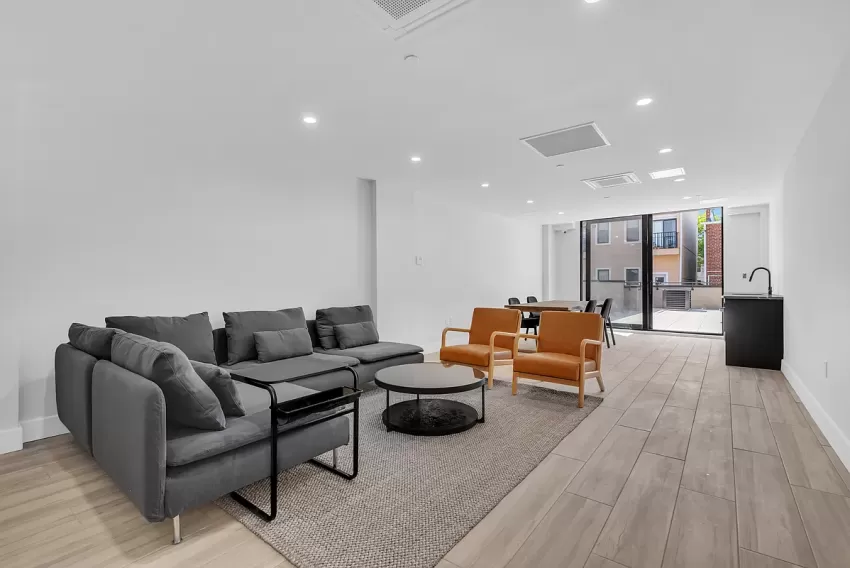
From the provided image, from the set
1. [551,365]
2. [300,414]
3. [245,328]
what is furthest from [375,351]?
[300,414]

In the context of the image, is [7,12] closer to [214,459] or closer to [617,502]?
[214,459]

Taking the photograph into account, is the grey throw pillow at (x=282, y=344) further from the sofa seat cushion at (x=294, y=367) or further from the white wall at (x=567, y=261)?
the white wall at (x=567, y=261)

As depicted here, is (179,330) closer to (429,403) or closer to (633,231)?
(429,403)

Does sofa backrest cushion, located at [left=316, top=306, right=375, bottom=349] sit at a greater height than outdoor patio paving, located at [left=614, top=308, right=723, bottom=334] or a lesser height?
greater

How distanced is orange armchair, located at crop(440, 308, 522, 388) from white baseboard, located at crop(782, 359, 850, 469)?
2.45m

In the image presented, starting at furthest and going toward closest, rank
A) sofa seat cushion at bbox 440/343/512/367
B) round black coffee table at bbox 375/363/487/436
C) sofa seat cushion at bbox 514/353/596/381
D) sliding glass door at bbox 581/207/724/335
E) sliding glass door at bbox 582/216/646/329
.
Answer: sliding glass door at bbox 582/216/646/329, sliding glass door at bbox 581/207/724/335, sofa seat cushion at bbox 440/343/512/367, sofa seat cushion at bbox 514/353/596/381, round black coffee table at bbox 375/363/487/436

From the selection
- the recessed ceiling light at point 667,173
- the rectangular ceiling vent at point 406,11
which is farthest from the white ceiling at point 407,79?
the recessed ceiling light at point 667,173

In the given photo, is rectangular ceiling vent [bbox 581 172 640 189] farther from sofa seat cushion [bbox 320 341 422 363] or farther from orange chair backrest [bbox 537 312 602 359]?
sofa seat cushion [bbox 320 341 422 363]

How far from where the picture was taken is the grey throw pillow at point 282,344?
392 cm

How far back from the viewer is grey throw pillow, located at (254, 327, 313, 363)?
12.8 ft

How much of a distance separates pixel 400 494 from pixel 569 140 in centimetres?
359

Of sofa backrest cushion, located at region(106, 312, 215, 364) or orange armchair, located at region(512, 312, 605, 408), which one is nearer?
sofa backrest cushion, located at region(106, 312, 215, 364)

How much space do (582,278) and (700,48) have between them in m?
8.22

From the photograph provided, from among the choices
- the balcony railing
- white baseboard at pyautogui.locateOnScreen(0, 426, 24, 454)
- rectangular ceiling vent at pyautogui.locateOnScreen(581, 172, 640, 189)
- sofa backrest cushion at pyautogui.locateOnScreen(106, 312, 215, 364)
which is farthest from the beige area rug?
the balcony railing
